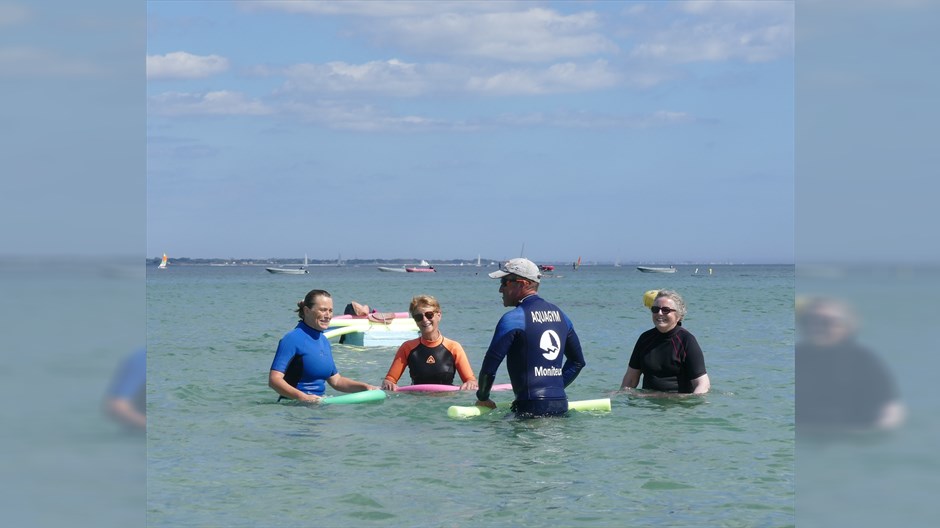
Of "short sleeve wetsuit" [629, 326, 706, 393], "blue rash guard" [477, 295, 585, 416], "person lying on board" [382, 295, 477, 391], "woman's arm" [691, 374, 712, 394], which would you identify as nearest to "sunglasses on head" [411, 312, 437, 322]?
"person lying on board" [382, 295, 477, 391]

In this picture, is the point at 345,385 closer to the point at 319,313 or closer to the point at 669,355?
the point at 319,313

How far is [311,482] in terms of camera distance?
25.6 feet

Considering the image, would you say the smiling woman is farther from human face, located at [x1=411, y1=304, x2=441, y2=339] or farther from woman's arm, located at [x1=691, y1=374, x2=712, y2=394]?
human face, located at [x1=411, y1=304, x2=441, y2=339]

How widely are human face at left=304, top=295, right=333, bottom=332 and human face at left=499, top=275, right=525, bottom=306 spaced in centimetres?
214

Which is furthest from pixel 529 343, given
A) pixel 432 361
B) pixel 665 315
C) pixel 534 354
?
pixel 432 361

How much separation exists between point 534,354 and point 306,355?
2821 mm

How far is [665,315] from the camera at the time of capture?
34.7ft

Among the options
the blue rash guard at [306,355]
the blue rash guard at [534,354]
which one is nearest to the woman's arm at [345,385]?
the blue rash guard at [306,355]

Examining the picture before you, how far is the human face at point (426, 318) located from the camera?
36.4 ft

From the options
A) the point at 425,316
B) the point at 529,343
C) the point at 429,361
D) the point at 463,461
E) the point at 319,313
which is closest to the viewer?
the point at 463,461
